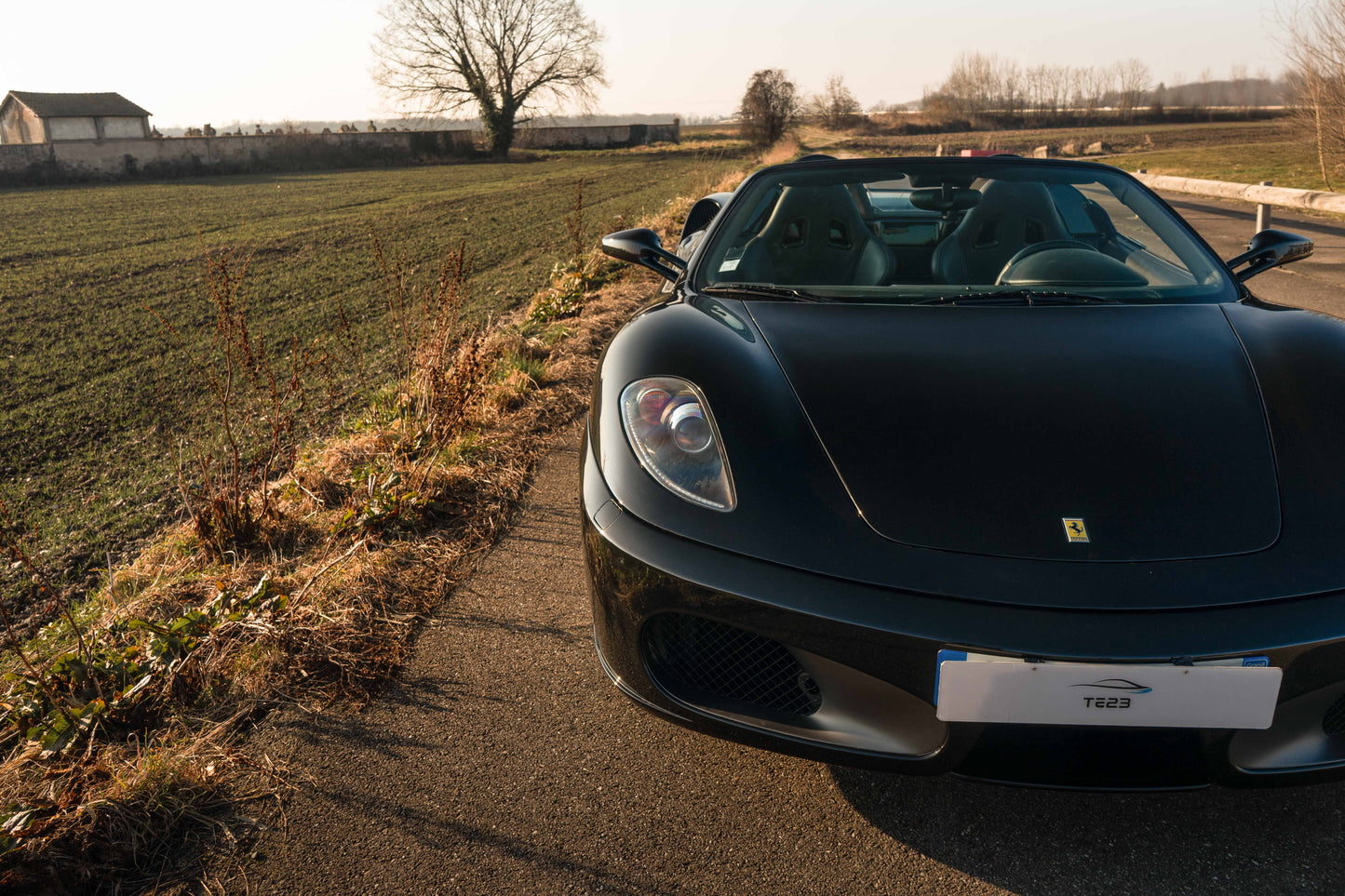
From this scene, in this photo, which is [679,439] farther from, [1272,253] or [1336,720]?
[1272,253]

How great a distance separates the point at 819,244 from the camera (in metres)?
3.01

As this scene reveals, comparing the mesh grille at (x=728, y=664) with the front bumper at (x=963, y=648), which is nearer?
the front bumper at (x=963, y=648)

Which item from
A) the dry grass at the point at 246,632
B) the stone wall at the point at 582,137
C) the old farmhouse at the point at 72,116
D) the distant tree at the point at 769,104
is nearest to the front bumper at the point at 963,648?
the dry grass at the point at 246,632

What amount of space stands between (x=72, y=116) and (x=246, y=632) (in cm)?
7199

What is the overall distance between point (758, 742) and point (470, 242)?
45.4ft

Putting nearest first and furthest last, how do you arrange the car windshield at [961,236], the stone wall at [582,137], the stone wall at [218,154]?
the car windshield at [961,236] < the stone wall at [218,154] < the stone wall at [582,137]

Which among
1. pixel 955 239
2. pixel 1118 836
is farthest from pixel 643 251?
pixel 1118 836

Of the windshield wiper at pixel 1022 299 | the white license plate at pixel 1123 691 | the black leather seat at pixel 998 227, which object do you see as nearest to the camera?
the white license plate at pixel 1123 691

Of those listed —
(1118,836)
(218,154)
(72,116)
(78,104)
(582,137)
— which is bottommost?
(1118,836)

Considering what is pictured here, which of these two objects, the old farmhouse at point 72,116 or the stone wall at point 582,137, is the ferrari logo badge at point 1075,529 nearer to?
the stone wall at point 582,137

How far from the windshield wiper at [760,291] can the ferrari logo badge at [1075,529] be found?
3.36ft

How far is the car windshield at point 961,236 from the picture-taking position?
99.5 inches

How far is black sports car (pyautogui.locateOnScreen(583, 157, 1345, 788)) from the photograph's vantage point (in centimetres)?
139

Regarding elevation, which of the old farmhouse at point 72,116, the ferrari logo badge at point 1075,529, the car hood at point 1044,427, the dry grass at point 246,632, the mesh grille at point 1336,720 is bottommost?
the dry grass at point 246,632
